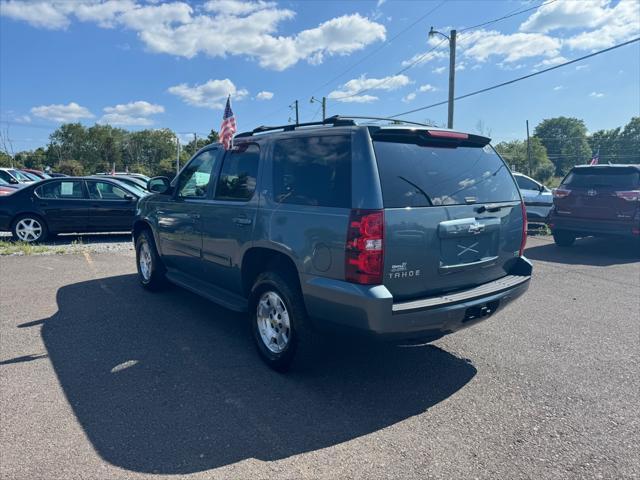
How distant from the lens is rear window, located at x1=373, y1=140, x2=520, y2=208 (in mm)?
3133

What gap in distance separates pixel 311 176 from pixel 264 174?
25.2 inches

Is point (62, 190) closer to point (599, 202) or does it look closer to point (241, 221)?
point (241, 221)

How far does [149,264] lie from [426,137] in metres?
4.33

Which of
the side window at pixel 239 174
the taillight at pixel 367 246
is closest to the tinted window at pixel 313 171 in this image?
the taillight at pixel 367 246

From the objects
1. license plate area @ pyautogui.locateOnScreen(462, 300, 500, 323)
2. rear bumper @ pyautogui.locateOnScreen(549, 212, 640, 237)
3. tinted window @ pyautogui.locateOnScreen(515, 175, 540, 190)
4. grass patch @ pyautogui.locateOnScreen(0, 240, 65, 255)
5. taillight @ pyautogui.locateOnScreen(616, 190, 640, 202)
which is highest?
tinted window @ pyautogui.locateOnScreen(515, 175, 540, 190)

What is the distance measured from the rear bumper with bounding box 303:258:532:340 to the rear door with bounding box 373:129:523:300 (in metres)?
0.12

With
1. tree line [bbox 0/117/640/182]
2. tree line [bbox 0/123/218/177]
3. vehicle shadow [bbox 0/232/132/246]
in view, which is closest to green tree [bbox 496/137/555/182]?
tree line [bbox 0/117/640/182]

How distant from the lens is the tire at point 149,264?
19.5ft

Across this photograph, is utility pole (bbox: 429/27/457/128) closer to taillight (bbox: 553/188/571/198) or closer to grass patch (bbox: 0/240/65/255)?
taillight (bbox: 553/188/571/198)

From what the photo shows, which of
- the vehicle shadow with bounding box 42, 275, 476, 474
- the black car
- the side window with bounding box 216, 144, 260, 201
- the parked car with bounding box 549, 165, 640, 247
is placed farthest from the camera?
the black car

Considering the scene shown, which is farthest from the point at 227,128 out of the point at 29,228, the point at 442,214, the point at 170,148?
the point at 170,148

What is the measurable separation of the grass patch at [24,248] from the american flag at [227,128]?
20.7 ft

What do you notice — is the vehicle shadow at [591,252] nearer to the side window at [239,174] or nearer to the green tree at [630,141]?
the side window at [239,174]

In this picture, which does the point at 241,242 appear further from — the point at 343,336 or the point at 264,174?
the point at 343,336
